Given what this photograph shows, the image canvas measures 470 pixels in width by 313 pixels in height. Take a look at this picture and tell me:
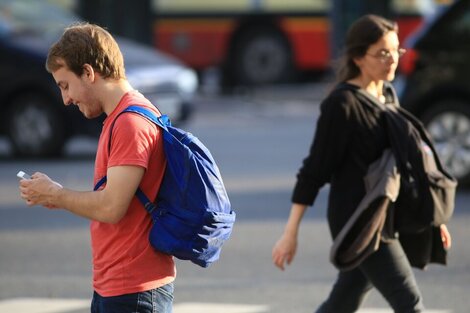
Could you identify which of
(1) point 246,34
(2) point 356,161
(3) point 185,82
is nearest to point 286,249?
(2) point 356,161

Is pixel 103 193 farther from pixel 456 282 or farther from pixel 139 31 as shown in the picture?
pixel 139 31

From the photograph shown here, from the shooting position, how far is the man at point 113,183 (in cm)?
398

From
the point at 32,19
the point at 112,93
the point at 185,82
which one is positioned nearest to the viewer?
the point at 112,93

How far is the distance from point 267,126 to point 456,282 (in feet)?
34.7

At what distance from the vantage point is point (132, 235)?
161 inches

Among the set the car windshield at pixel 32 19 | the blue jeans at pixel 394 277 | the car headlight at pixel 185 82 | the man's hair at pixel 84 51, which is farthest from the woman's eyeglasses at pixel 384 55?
the car headlight at pixel 185 82

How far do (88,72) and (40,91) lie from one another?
10391 millimetres

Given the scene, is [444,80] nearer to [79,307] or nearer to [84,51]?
[79,307]

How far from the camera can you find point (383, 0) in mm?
21984

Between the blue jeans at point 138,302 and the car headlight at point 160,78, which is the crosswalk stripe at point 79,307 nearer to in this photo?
the blue jeans at point 138,302

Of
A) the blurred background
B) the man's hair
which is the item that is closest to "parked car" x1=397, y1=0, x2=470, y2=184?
the blurred background

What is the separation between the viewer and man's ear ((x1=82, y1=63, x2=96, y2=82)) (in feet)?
13.1

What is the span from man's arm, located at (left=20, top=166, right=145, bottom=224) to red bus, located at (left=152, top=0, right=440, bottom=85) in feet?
62.7

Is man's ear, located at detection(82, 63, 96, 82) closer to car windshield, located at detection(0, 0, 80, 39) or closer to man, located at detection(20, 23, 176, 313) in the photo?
man, located at detection(20, 23, 176, 313)
